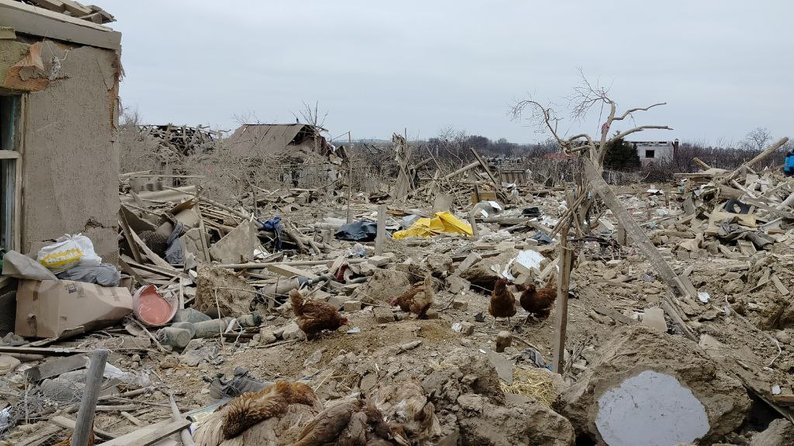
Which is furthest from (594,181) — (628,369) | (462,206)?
(462,206)

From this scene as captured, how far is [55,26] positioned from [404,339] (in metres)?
4.89

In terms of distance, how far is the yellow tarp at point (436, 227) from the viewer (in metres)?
16.4

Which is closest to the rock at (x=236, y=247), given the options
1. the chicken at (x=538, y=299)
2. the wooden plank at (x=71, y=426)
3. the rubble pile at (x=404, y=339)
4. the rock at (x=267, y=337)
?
the rubble pile at (x=404, y=339)

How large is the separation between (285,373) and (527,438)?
9.14 feet

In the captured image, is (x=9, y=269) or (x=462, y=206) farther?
(x=462, y=206)

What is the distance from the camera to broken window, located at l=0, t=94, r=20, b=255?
7004mm

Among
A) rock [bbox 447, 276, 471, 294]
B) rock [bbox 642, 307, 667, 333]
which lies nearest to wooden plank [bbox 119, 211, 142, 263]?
rock [bbox 447, 276, 471, 294]

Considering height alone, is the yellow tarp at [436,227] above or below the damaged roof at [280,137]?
below

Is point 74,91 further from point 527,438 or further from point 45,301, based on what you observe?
point 527,438

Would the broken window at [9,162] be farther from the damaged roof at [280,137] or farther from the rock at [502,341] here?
the damaged roof at [280,137]

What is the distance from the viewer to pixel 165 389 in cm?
584

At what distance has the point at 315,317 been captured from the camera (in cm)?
672

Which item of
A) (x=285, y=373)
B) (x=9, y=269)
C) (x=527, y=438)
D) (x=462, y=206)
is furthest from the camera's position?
(x=462, y=206)

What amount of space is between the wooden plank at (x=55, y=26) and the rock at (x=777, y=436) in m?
7.28
